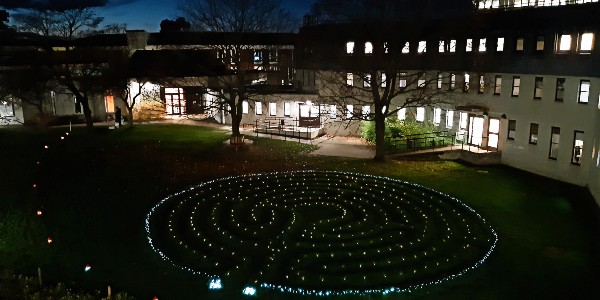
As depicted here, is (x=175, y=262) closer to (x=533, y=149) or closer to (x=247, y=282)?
(x=247, y=282)

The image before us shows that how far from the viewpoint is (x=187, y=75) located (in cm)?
4231

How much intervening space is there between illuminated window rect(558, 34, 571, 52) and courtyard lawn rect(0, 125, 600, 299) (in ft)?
22.7

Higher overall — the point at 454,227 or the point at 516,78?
the point at 516,78

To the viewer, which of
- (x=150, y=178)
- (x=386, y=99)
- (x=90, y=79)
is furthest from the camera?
(x=90, y=79)

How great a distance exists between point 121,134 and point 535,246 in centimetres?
3027

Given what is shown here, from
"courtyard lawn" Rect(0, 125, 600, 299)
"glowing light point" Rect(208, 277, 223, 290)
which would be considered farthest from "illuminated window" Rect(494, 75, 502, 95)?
"glowing light point" Rect(208, 277, 223, 290)

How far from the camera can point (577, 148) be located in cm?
2427

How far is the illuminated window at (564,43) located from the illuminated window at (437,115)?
30.3 feet

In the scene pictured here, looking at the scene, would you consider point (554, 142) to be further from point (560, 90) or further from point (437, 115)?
point (437, 115)

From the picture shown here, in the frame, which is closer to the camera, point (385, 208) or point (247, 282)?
point (247, 282)

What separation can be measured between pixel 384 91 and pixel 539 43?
347 inches

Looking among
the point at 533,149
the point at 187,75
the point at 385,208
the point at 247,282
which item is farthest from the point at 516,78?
the point at 187,75

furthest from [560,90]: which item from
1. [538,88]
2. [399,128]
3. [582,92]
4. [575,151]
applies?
[399,128]

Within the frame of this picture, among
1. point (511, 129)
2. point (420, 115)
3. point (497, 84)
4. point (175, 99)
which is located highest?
point (497, 84)
